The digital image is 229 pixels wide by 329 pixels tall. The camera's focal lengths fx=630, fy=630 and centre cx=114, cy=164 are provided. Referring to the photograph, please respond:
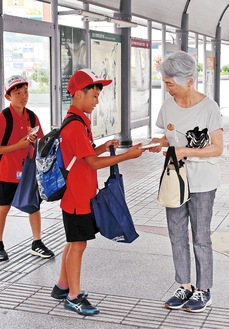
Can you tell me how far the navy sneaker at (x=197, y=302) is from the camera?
13.9 ft

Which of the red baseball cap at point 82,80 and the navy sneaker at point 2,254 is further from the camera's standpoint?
the navy sneaker at point 2,254

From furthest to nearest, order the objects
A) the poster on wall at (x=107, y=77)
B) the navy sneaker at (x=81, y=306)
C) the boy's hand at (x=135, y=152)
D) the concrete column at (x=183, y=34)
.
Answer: the concrete column at (x=183, y=34) < the poster on wall at (x=107, y=77) < the navy sneaker at (x=81, y=306) < the boy's hand at (x=135, y=152)

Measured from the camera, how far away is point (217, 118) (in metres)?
4.06

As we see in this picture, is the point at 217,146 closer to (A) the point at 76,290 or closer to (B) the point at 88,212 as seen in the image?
(B) the point at 88,212

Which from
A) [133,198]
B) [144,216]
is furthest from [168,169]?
[133,198]

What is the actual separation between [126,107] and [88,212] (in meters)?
9.06

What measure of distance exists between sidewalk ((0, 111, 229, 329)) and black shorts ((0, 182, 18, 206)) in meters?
0.53

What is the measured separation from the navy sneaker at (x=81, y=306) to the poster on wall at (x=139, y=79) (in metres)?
9.48

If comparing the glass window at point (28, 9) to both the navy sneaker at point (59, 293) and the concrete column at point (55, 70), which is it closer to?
the concrete column at point (55, 70)

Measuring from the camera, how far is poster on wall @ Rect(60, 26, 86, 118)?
412 inches

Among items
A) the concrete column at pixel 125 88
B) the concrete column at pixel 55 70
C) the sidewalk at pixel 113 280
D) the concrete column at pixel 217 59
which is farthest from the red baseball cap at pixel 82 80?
the concrete column at pixel 217 59

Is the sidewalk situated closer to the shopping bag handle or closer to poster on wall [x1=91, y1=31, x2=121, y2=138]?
the shopping bag handle

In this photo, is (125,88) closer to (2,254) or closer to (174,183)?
(2,254)

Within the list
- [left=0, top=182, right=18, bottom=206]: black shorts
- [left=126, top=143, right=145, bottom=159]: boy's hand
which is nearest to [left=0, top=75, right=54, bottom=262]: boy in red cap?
[left=0, top=182, right=18, bottom=206]: black shorts
